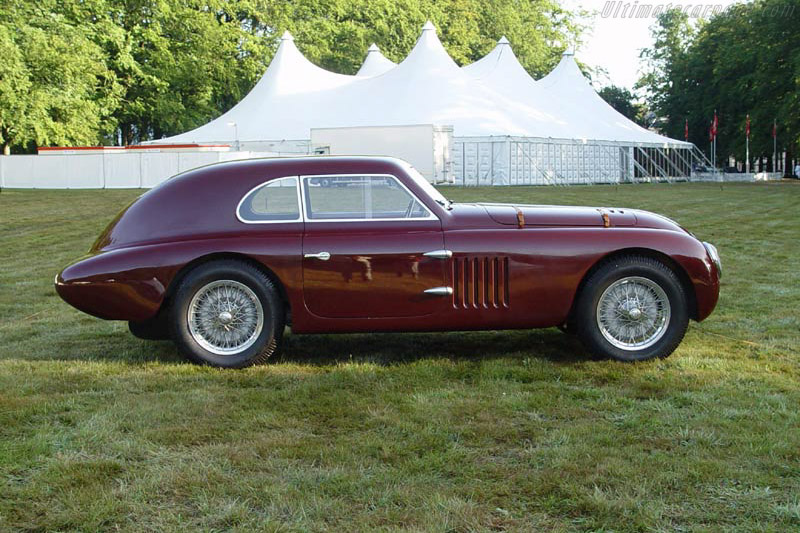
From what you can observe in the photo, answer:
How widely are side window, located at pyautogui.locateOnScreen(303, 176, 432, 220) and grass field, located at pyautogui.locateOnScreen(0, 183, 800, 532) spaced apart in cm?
102

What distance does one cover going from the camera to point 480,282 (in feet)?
19.8

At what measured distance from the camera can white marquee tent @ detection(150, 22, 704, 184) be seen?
37438mm

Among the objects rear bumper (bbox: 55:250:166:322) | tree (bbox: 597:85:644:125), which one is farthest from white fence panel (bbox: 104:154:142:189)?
tree (bbox: 597:85:644:125)

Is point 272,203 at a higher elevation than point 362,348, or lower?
higher

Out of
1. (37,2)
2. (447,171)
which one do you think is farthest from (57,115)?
(447,171)

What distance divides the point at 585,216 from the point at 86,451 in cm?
362

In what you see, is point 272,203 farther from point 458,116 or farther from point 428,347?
point 458,116

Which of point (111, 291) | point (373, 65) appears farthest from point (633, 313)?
point (373, 65)

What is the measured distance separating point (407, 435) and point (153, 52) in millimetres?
48469

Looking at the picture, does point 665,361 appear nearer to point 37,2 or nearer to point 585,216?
point 585,216

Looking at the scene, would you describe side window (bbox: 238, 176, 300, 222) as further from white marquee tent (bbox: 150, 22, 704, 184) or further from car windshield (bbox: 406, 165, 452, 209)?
white marquee tent (bbox: 150, 22, 704, 184)

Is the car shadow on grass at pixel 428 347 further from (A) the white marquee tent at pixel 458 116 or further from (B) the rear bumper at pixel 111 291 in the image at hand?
(A) the white marquee tent at pixel 458 116

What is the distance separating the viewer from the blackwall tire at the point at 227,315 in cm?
599

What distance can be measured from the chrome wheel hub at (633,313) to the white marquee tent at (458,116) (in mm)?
30804
